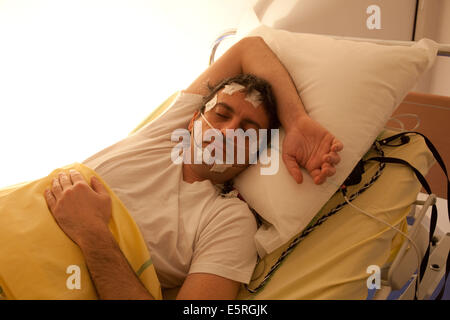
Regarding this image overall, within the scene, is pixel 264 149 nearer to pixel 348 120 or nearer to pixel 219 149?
pixel 219 149

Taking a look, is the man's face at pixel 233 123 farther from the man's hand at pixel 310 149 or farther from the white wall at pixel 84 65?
the white wall at pixel 84 65

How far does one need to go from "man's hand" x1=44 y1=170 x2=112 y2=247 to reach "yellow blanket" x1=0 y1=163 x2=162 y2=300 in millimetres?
21

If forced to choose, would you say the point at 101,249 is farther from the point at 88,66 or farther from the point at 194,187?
the point at 88,66

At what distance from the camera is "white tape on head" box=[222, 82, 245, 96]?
1.47 meters

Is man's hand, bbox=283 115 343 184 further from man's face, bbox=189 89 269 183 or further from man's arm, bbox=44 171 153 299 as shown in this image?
man's arm, bbox=44 171 153 299

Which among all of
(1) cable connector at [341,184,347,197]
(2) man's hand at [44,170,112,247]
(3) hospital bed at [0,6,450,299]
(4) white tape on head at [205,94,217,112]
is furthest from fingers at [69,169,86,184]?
(1) cable connector at [341,184,347,197]

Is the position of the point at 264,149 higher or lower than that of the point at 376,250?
higher

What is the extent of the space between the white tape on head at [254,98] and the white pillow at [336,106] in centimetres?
15

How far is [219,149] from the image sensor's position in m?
1.40

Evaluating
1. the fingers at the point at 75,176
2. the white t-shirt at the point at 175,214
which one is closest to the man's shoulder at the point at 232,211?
the white t-shirt at the point at 175,214

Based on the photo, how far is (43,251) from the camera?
1.11 meters

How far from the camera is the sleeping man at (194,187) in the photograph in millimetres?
1171

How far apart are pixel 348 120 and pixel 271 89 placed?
0.29 metres
